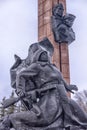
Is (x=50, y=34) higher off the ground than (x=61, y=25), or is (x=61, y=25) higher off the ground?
(x=61, y=25)

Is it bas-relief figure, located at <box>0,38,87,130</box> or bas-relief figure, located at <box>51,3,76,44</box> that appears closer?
bas-relief figure, located at <box>0,38,87,130</box>

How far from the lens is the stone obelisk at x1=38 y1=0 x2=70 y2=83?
35.3 feet

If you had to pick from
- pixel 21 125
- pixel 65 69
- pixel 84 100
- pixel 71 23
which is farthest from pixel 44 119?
pixel 84 100

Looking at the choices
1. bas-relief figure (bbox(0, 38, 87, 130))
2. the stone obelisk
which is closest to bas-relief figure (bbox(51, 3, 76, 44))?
the stone obelisk

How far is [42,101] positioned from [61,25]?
399 cm

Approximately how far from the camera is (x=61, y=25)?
36.3ft

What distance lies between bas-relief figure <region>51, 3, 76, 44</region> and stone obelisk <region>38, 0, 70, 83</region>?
115 millimetres

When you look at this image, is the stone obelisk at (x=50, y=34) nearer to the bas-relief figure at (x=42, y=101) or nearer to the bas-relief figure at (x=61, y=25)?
the bas-relief figure at (x=61, y=25)

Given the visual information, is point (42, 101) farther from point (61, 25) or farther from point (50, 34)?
point (61, 25)

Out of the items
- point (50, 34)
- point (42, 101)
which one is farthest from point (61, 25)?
point (42, 101)

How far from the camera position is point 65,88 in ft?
26.0

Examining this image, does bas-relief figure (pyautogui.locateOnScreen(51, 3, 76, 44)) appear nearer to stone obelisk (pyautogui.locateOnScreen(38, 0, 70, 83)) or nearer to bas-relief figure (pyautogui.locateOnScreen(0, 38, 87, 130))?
stone obelisk (pyautogui.locateOnScreen(38, 0, 70, 83))

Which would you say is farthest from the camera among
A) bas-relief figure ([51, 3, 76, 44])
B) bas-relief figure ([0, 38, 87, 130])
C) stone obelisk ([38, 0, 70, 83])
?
bas-relief figure ([51, 3, 76, 44])

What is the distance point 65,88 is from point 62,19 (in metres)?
3.62
